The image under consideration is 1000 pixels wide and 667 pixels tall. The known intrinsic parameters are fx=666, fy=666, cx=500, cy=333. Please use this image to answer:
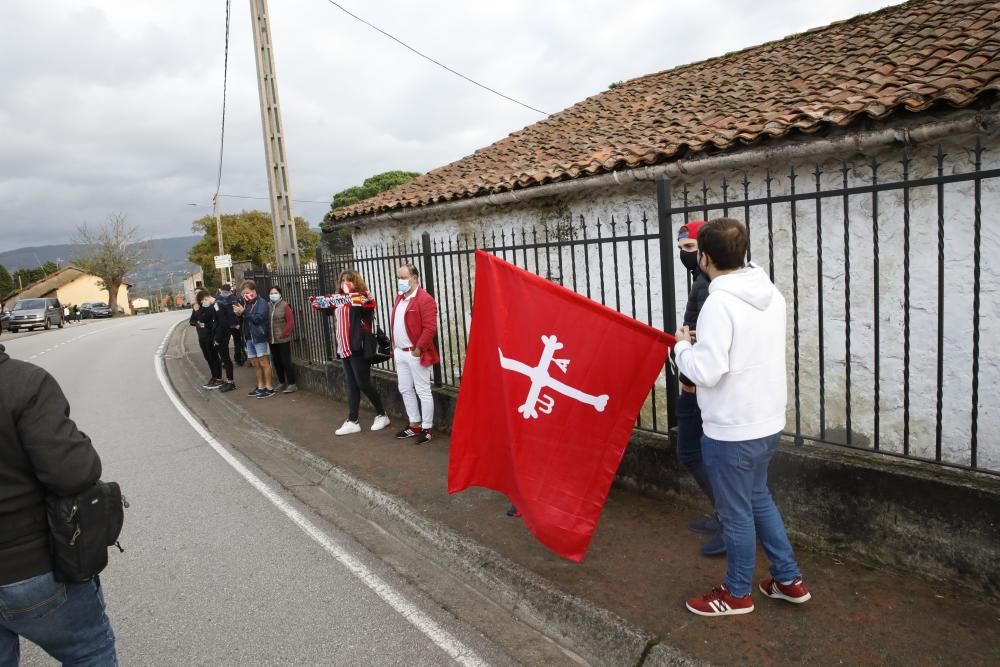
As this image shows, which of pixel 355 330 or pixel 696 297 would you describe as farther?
pixel 355 330

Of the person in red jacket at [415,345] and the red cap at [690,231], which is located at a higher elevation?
the red cap at [690,231]

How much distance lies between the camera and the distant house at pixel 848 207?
4.24m

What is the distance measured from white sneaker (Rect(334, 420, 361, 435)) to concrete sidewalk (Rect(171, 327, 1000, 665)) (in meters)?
2.06

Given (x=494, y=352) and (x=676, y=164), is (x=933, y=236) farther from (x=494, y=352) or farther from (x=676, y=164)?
(x=494, y=352)

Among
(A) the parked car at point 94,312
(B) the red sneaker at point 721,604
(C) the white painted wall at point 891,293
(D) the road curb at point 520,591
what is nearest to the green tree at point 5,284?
(A) the parked car at point 94,312

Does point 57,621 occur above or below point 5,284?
below

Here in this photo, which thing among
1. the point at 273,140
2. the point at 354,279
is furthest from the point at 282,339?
the point at 273,140

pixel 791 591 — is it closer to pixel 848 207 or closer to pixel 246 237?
pixel 848 207

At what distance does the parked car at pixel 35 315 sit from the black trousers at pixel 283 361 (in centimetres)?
2993

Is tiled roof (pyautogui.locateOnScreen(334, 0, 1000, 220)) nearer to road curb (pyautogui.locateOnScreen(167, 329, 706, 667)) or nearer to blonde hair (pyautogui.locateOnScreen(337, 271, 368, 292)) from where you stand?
blonde hair (pyautogui.locateOnScreen(337, 271, 368, 292))

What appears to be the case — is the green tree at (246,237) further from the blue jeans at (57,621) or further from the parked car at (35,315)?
the blue jeans at (57,621)

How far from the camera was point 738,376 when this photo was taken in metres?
2.79

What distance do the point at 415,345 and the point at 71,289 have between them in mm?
78795

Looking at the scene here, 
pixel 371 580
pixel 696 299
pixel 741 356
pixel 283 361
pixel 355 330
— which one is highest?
pixel 696 299
